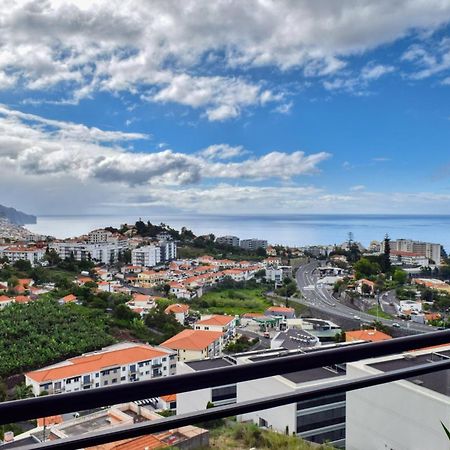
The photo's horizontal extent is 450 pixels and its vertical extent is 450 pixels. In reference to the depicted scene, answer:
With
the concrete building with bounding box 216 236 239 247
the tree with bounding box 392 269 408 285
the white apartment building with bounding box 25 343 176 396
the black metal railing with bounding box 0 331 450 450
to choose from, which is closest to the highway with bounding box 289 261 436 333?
the tree with bounding box 392 269 408 285

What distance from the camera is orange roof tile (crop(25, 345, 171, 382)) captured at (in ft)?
25.7

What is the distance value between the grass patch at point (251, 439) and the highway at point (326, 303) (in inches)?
462

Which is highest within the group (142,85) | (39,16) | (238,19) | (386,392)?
(142,85)

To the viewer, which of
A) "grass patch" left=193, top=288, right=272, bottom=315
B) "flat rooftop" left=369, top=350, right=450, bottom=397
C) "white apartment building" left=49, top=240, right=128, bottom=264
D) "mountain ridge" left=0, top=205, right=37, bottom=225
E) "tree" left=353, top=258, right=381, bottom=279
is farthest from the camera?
"mountain ridge" left=0, top=205, right=37, bottom=225

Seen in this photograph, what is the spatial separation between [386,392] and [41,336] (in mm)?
12976

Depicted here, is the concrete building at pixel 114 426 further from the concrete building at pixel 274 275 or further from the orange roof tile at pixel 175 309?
the concrete building at pixel 274 275

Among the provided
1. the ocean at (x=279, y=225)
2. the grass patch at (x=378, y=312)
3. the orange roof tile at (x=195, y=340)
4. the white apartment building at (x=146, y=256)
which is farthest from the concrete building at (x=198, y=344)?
the white apartment building at (x=146, y=256)

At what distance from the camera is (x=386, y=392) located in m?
1.08

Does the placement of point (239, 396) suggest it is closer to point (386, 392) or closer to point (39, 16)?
point (386, 392)

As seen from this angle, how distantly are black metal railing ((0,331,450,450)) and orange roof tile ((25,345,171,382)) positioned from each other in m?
7.39

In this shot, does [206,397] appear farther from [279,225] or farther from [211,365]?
[279,225]

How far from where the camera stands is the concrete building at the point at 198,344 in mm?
9510

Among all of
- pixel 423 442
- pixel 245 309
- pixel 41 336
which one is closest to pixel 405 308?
pixel 245 309

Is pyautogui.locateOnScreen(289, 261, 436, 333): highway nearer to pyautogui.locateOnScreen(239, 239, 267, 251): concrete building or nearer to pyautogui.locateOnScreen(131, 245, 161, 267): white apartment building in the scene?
pyautogui.locateOnScreen(131, 245, 161, 267): white apartment building
